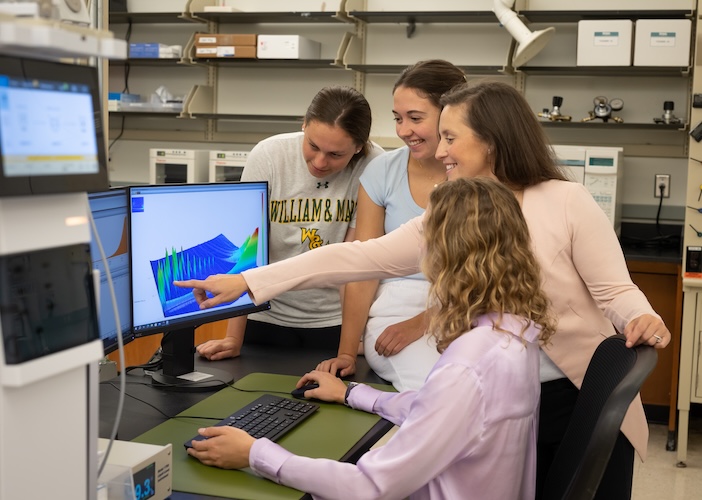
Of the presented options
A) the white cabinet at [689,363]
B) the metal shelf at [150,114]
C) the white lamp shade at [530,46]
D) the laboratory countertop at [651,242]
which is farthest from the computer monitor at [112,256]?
the metal shelf at [150,114]

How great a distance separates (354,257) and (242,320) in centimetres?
40

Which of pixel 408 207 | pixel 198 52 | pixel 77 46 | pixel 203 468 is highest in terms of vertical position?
pixel 198 52

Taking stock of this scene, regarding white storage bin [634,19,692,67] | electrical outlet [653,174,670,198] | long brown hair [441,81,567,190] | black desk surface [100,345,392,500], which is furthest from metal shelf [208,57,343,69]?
long brown hair [441,81,567,190]

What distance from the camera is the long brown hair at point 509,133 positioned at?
63.9 inches

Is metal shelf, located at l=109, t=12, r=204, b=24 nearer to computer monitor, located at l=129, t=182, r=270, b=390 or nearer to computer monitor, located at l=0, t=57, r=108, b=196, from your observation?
computer monitor, located at l=129, t=182, r=270, b=390

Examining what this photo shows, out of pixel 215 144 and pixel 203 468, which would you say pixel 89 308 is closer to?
pixel 203 468

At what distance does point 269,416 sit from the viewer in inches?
Answer: 59.0

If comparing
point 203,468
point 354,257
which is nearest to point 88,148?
point 203,468

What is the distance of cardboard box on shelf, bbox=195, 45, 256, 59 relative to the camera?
4801 millimetres

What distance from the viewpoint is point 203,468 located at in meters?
1.28

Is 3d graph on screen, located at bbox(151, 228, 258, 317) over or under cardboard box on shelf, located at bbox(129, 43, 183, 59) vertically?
under

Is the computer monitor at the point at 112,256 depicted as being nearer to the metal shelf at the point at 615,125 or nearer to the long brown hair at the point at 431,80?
the long brown hair at the point at 431,80

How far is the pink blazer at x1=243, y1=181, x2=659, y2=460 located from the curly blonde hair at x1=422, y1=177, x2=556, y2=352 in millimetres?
292

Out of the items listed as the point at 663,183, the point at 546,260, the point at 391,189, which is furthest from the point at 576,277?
the point at 663,183
